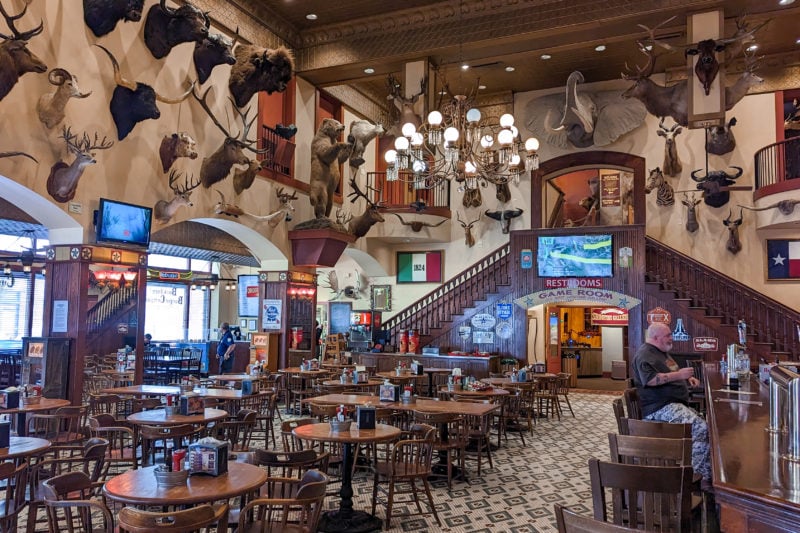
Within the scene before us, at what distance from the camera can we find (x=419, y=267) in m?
16.7

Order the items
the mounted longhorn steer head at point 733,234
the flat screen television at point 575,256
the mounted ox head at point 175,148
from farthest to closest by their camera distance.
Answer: the mounted longhorn steer head at point 733,234, the flat screen television at point 575,256, the mounted ox head at point 175,148

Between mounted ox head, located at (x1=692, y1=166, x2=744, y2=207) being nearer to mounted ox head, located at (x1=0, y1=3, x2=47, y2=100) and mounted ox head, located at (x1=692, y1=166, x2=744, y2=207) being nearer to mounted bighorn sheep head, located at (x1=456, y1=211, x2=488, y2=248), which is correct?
mounted bighorn sheep head, located at (x1=456, y1=211, x2=488, y2=248)

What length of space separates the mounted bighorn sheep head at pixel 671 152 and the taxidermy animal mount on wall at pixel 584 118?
2.80 feet

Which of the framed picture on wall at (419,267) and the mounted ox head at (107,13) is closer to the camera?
the mounted ox head at (107,13)

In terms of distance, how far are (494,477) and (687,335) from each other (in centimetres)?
741

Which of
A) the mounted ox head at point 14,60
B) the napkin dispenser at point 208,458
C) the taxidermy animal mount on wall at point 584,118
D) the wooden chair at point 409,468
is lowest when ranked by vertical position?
the wooden chair at point 409,468

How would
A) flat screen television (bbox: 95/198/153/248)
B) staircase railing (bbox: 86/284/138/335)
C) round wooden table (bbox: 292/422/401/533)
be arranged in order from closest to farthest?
round wooden table (bbox: 292/422/401/533) < flat screen television (bbox: 95/198/153/248) < staircase railing (bbox: 86/284/138/335)

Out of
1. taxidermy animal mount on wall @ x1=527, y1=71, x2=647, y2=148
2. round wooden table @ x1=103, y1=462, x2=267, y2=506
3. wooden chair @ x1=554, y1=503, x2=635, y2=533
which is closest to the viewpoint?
wooden chair @ x1=554, y1=503, x2=635, y2=533

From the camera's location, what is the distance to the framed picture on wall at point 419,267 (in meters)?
16.5

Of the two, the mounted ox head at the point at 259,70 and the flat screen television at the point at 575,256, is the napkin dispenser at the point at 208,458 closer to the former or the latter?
the mounted ox head at the point at 259,70

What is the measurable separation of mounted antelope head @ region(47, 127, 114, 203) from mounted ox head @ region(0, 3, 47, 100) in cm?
99

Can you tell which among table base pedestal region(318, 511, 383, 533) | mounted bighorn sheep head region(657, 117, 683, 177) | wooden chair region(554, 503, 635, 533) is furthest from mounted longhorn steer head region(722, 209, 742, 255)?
wooden chair region(554, 503, 635, 533)

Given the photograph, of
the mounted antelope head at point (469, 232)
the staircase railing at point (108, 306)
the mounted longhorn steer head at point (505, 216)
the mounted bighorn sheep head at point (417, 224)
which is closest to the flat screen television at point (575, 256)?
the mounted longhorn steer head at point (505, 216)

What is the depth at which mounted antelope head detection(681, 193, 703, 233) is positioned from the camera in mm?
13891
